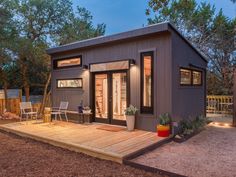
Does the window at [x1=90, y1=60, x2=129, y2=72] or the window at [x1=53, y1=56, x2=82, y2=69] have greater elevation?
the window at [x1=53, y1=56, x2=82, y2=69]

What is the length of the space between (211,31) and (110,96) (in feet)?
32.2

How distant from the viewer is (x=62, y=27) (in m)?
10.8

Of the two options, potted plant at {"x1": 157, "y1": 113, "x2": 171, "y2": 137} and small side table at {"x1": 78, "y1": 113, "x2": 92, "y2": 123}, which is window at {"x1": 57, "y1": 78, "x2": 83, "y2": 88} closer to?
small side table at {"x1": 78, "y1": 113, "x2": 92, "y2": 123}

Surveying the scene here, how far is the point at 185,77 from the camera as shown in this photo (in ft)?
20.9

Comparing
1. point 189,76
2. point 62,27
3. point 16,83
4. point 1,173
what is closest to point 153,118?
point 189,76

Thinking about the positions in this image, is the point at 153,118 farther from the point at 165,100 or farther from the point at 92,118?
the point at 92,118

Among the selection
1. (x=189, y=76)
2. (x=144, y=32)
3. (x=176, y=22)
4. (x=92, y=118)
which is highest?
(x=176, y=22)

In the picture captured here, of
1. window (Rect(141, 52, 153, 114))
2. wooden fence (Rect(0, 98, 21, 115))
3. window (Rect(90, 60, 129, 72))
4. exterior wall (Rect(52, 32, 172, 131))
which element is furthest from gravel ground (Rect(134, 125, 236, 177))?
wooden fence (Rect(0, 98, 21, 115))

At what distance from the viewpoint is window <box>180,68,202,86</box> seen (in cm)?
616

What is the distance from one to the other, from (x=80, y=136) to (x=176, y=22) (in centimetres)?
1057

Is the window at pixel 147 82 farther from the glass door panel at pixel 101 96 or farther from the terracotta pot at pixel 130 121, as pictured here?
the glass door panel at pixel 101 96

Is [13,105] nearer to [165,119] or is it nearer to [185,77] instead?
[165,119]

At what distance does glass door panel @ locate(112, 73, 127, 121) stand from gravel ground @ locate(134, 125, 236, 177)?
2074mm

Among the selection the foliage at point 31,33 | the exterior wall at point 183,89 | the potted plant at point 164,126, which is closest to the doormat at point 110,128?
the potted plant at point 164,126
